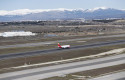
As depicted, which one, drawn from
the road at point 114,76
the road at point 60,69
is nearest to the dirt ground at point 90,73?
the road at point 114,76

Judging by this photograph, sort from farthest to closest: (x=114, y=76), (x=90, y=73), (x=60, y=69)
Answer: (x=60, y=69) → (x=90, y=73) → (x=114, y=76)

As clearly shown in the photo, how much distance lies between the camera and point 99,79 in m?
51.2

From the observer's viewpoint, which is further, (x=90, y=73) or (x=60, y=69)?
A: (x=60, y=69)

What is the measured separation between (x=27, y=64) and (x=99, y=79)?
25.8 meters

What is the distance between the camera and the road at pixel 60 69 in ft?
179

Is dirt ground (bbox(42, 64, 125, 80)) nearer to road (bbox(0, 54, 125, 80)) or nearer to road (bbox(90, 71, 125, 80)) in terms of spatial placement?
road (bbox(90, 71, 125, 80))

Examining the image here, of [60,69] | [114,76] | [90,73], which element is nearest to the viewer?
[114,76]

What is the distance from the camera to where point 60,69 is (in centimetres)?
6150

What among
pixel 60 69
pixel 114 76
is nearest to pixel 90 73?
pixel 114 76

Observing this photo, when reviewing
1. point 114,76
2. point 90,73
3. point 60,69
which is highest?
point 60,69

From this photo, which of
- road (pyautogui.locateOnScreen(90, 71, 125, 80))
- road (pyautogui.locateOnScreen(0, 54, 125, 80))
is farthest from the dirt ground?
road (pyautogui.locateOnScreen(0, 54, 125, 80))

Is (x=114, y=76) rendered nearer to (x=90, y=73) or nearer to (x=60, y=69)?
(x=90, y=73)

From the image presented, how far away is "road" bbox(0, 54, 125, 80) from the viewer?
54.5 m

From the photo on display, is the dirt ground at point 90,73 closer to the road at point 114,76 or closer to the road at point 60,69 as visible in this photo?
the road at point 114,76
